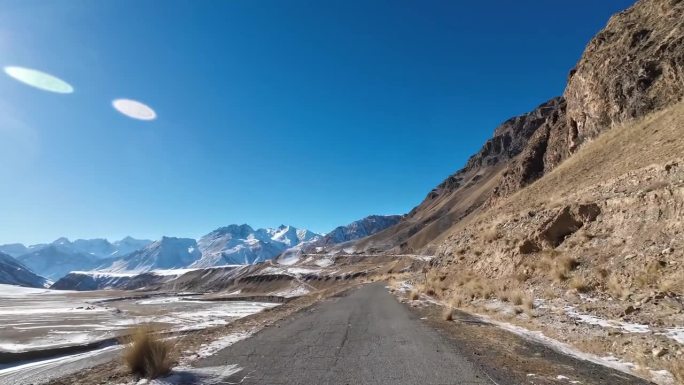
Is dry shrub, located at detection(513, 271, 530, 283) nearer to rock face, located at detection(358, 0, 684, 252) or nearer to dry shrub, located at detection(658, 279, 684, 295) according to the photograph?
dry shrub, located at detection(658, 279, 684, 295)

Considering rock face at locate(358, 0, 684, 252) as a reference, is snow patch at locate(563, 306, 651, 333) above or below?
below

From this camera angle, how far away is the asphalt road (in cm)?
670

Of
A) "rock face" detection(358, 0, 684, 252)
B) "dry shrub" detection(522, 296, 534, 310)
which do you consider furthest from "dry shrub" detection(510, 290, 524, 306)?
"rock face" detection(358, 0, 684, 252)

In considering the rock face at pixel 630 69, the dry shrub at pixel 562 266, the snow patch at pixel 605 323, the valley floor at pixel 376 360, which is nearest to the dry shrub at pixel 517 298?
the dry shrub at pixel 562 266

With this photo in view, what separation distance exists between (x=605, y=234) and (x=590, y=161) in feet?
65.8

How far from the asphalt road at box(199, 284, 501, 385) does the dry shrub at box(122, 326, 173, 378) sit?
109 centimetres

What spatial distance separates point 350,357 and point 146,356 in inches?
164

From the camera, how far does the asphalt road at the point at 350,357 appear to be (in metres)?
6.70

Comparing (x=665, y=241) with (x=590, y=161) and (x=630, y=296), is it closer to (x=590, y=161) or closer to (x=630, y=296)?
(x=630, y=296)

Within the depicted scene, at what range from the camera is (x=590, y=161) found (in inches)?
1232

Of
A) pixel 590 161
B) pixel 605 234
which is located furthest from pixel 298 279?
pixel 605 234

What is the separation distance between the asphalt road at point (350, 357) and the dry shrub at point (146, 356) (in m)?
1.09

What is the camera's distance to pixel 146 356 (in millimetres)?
7520

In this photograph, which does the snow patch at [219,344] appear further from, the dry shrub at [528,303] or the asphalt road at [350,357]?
the dry shrub at [528,303]
